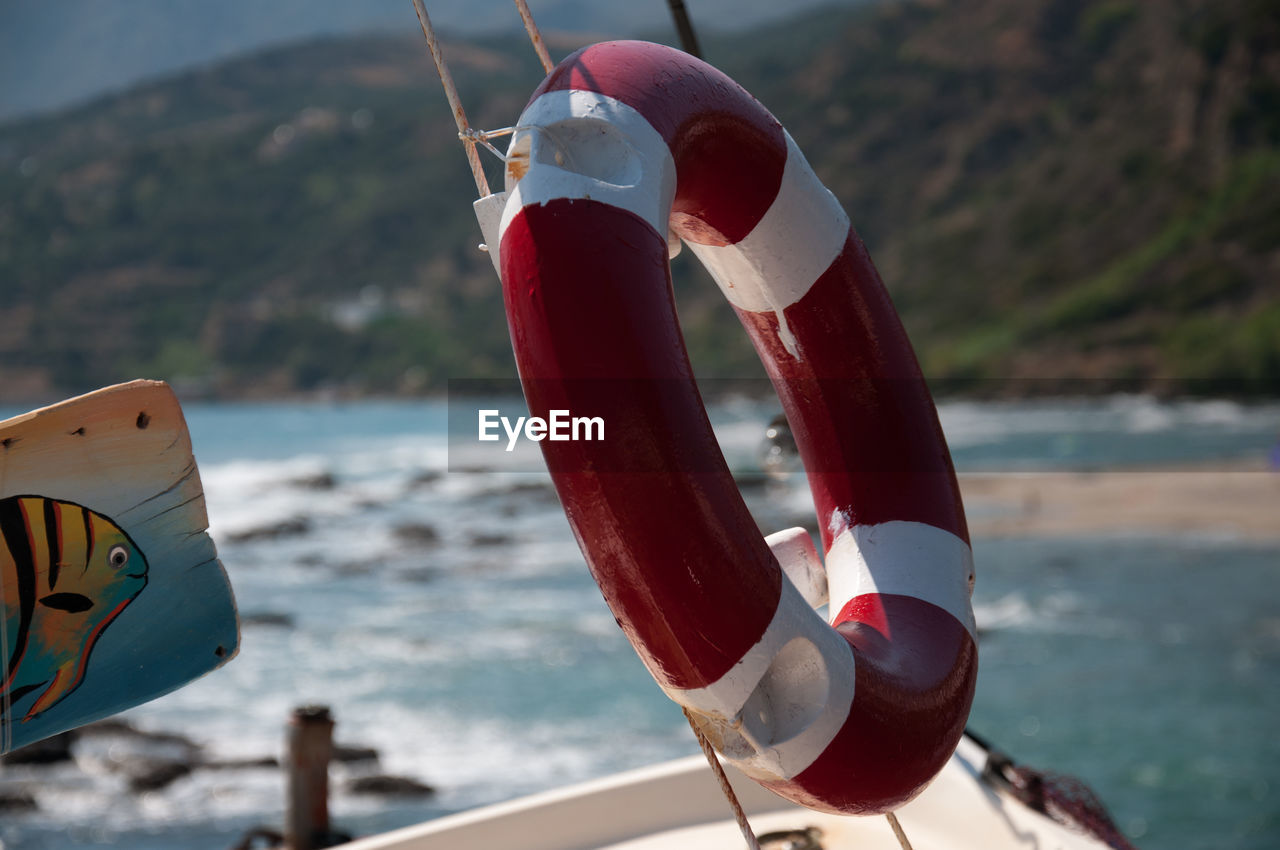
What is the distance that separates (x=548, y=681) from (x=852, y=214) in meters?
49.1

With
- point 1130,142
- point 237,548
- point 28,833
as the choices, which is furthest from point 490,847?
point 1130,142

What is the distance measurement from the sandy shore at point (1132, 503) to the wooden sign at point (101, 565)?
15.2 meters

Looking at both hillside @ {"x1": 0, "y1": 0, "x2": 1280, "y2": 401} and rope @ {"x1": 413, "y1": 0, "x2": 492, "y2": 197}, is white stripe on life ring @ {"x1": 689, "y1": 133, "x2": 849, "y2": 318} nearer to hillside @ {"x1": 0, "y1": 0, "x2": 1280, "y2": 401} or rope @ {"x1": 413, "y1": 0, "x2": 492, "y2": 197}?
rope @ {"x1": 413, "y1": 0, "x2": 492, "y2": 197}

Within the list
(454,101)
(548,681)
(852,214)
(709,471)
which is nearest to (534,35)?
(454,101)

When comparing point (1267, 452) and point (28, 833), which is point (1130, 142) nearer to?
point (1267, 452)

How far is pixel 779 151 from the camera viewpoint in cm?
164

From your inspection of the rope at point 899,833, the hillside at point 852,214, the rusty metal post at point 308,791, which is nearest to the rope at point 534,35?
the rope at point 899,833

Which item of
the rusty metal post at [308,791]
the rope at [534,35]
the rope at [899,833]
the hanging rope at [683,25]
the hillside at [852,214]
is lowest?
the hillside at [852,214]

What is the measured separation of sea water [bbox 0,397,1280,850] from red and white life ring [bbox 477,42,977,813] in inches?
58.8

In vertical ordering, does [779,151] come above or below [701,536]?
above

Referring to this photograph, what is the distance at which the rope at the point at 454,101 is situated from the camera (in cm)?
149

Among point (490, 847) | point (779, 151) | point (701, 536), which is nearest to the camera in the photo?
point (701, 536)

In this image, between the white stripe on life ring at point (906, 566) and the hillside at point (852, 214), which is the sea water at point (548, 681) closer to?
the white stripe on life ring at point (906, 566)

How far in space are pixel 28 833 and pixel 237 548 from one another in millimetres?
12689
